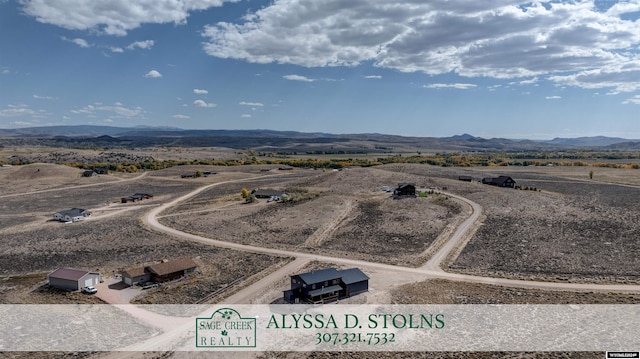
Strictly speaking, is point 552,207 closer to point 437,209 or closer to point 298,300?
point 437,209

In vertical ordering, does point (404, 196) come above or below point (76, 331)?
above

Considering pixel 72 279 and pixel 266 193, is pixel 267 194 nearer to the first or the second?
pixel 266 193

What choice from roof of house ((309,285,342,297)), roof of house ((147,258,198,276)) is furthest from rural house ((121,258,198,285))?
roof of house ((309,285,342,297))

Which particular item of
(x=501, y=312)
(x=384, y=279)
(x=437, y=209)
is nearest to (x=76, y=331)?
(x=384, y=279)

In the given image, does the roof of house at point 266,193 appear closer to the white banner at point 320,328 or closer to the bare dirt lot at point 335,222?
the bare dirt lot at point 335,222

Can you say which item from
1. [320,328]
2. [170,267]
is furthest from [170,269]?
[320,328]

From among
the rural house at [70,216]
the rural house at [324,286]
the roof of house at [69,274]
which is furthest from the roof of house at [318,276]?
the rural house at [70,216]

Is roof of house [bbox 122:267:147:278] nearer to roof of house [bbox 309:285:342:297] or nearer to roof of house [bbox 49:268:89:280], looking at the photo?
roof of house [bbox 49:268:89:280]
